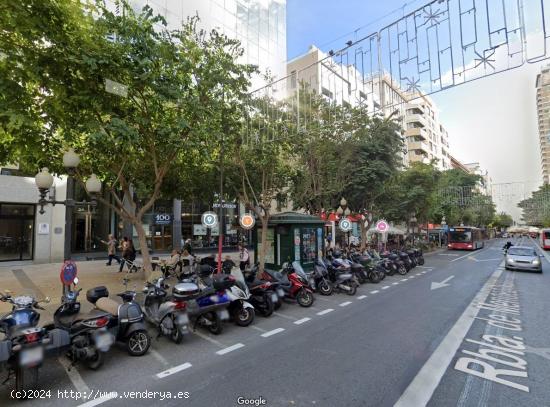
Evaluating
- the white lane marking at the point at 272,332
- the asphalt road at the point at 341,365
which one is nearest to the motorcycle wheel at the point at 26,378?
the asphalt road at the point at 341,365

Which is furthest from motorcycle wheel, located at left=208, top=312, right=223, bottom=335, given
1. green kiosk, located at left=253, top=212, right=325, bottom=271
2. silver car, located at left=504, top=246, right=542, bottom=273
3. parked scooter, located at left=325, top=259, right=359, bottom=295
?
silver car, located at left=504, top=246, right=542, bottom=273

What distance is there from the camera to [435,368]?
15.2 feet

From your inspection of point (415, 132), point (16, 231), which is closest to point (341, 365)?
point (16, 231)

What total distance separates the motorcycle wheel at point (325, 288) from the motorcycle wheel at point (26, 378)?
7.70m

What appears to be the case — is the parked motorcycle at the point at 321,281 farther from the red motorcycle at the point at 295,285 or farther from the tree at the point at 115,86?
the tree at the point at 115,86

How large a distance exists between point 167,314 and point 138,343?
0.67 meters

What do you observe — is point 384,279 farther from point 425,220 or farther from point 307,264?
point 425,220

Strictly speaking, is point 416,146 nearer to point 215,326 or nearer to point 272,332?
point 272,332

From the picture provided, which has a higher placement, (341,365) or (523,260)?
(523,260)

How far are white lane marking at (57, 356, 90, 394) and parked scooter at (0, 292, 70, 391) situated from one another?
1.43ft

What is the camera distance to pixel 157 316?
606 cm

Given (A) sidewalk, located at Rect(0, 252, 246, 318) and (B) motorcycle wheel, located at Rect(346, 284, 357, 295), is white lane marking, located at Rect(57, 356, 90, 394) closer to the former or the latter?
(A) sidewalk, located at Rect(0, 252, 246, 318)

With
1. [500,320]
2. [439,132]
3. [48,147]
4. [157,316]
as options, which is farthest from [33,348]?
[439,132]

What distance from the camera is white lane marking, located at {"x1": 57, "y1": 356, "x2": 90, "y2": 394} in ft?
13.8
